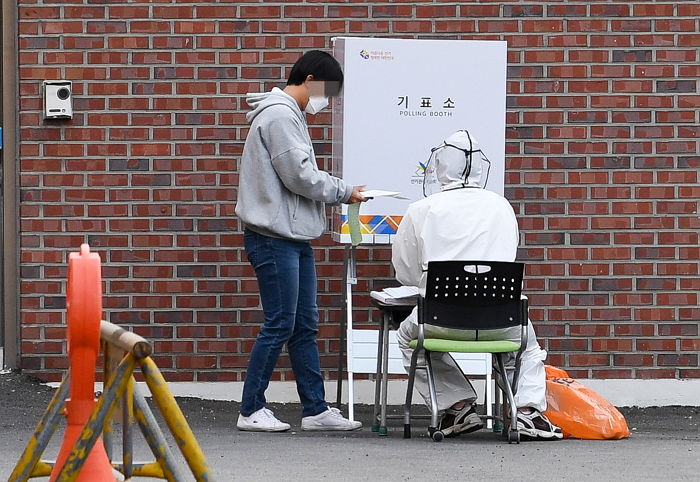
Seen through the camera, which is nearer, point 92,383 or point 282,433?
point 92,383

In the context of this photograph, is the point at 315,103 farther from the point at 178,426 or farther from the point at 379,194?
the point at 178,426

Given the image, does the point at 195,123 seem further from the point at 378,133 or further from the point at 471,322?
the point at 471,322

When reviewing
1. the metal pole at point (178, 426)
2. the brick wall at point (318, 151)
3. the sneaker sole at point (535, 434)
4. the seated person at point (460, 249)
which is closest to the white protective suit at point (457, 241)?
the seated person at point (460, 249)

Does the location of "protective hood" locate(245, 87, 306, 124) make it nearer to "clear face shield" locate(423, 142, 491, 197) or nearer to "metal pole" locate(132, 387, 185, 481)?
"clear face shield" locate(423, 142, 491, 197)

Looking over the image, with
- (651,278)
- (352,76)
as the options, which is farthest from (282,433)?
(651,278)

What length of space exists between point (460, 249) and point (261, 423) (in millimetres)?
1342

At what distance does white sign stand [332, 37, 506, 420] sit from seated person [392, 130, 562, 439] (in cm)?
51

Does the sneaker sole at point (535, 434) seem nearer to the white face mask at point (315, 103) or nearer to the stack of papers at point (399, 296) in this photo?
the stack of papers at point (399, 296)

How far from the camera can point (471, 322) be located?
6.30m

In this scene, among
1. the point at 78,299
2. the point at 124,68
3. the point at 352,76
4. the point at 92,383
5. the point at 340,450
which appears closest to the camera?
the point at 78,299

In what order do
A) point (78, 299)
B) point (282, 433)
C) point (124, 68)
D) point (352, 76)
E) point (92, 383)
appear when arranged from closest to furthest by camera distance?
point (78, 299) → point (92, 383) → point (282, 433) → point (352, 76) → point (124, 68)

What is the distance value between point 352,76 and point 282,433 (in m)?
2.01

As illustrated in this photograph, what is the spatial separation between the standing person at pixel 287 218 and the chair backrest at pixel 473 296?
25.7 inches

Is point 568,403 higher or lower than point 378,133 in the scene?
lower
